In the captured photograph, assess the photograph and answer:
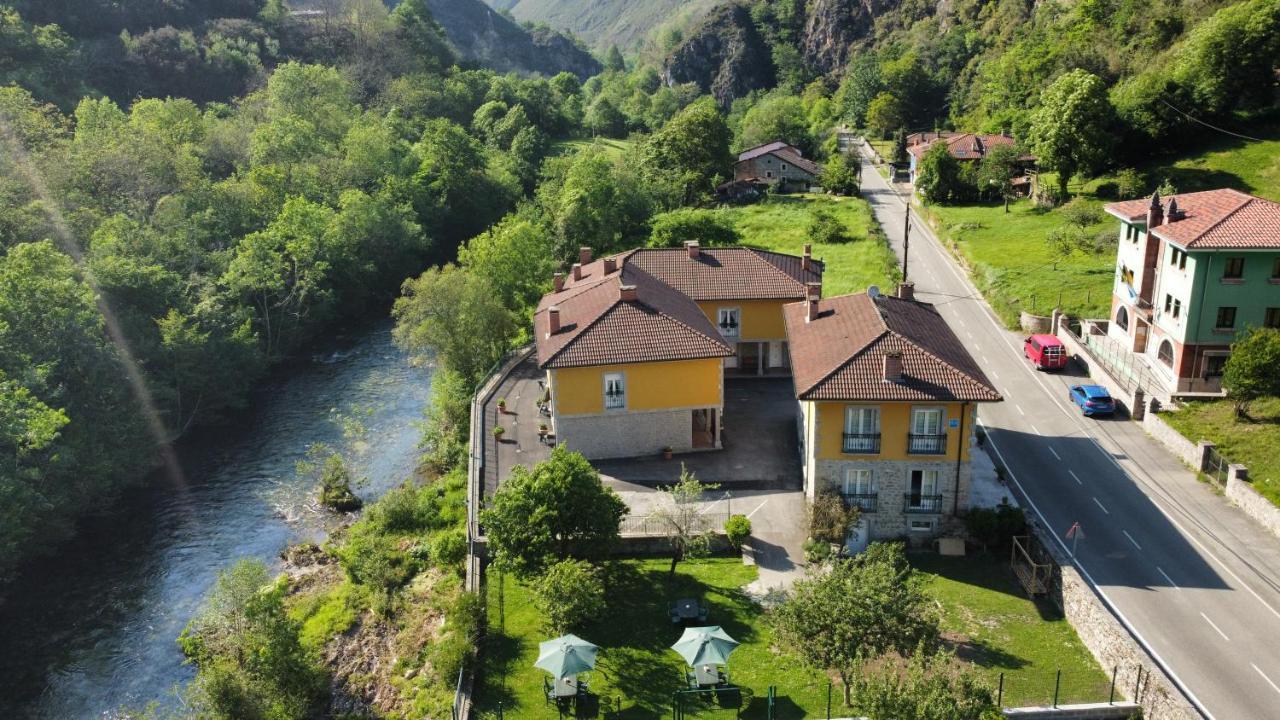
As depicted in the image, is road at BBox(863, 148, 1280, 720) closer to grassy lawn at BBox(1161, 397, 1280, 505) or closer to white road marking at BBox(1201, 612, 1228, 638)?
white road marking at BBox(1201, 612, 1228, 638)

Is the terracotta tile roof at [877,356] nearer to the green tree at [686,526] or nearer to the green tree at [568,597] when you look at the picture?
the green tree at [686,526]

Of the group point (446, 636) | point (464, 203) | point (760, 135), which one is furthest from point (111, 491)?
point (760, 135)

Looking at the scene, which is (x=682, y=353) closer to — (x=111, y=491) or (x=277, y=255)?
(x=111, y=491)

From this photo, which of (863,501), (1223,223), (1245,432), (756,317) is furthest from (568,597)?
(1223,223)

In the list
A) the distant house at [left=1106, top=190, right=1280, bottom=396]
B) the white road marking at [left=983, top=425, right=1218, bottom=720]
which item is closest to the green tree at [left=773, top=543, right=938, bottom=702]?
the white road marking at [left=983, top=425, right=1218, bottom=720]

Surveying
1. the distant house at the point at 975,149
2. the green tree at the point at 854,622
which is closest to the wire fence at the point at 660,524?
the green tree at the point at 854,622

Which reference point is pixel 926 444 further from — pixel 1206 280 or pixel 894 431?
pixel 1206 280
